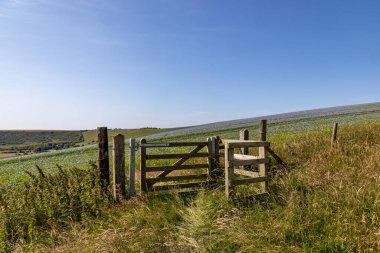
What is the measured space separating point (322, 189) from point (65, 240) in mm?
6439

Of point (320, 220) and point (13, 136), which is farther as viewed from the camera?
point (13, 136)

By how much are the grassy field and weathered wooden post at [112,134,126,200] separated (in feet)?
1.47

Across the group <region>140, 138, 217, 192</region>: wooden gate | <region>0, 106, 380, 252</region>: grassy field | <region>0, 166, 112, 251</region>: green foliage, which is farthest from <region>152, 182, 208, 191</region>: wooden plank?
<region>0, 166, 112, 251</region>: green foliage

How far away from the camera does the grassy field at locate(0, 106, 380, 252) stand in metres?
5.58

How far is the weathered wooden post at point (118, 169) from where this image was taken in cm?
908

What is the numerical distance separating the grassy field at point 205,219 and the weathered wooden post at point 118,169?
1.47 ft

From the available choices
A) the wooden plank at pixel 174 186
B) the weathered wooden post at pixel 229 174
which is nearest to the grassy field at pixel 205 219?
the weathered wooden post at pixel 229 174

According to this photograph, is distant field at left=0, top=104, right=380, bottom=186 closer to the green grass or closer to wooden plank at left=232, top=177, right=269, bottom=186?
the green grass

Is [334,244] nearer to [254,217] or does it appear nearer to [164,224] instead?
[254,217]

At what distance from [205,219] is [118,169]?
3.89m

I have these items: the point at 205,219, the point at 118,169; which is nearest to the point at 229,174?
the point at 205,219

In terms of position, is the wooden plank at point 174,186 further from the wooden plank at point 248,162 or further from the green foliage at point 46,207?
the wooden plank at point 248,162

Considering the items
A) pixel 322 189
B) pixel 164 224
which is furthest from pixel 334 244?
pixel 164 224

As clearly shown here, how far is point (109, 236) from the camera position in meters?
6.17
